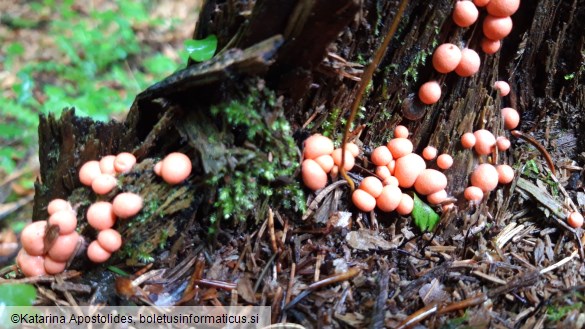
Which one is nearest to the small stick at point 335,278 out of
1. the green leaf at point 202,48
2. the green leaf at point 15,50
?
the green leaf at point 202,48

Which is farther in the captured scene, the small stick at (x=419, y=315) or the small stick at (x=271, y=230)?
the small stick at (x=271, y=230)

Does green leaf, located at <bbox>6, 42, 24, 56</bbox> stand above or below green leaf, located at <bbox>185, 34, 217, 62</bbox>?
below

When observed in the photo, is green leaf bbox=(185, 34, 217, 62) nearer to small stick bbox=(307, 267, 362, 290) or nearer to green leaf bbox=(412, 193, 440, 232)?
small stick bbox=(307, 267, 362, 290)

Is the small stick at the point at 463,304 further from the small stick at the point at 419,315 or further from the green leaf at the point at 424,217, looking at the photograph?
the green leaf at the point at 424,217

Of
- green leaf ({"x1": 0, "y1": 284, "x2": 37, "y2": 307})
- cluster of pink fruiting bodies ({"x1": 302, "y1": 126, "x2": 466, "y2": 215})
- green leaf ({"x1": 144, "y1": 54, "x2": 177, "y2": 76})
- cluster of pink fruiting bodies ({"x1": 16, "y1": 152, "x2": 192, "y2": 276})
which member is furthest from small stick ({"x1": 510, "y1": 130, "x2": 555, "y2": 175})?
green leaf ({"x1": 144, "y1": 54, "x2": 177, "y2": 76})

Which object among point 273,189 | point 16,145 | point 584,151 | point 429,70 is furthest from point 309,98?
point 16,145
